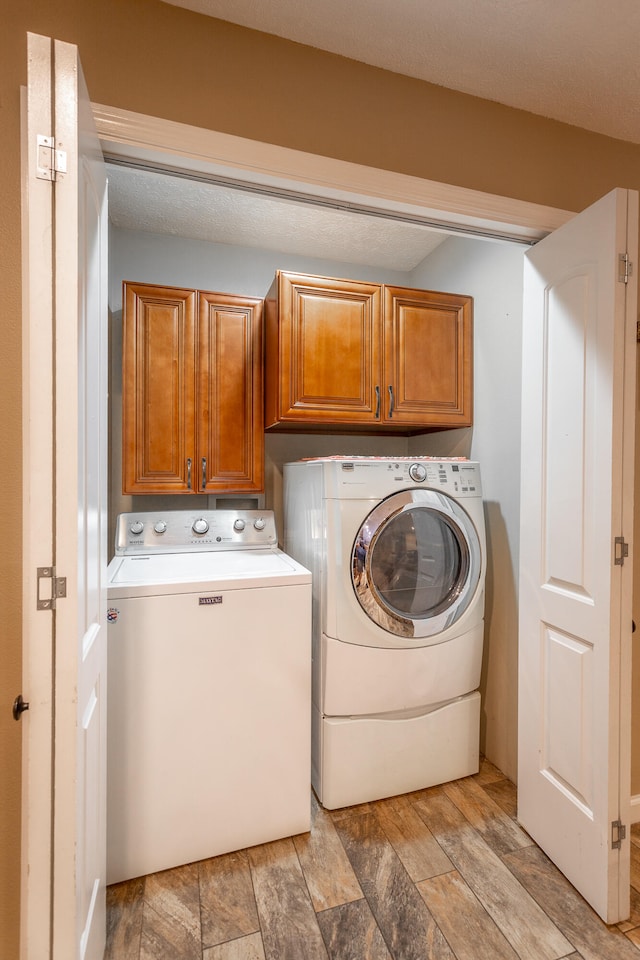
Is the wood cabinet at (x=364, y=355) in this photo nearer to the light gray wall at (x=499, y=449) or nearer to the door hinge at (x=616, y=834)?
the light gray wall at (x=499, y=449)

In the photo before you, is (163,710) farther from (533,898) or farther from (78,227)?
(78,227)

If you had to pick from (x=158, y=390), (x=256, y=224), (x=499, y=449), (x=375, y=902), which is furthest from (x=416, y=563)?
(x=256, y=224)

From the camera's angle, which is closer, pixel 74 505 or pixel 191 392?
pixel 74 505

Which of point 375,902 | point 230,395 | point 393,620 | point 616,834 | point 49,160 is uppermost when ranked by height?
point 49,160

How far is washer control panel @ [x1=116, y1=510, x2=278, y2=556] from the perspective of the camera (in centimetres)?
217

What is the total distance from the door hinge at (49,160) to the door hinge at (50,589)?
70 centimetres

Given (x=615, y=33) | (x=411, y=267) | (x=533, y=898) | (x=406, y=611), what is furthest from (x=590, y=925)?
(x=411, y=267)

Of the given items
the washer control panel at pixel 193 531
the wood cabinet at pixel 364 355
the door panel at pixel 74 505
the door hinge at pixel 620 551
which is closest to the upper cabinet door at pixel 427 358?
the wood cabinet at pixel 364 355

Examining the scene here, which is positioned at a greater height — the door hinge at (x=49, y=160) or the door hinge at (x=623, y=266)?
the door hinge at (x=623, y=266)

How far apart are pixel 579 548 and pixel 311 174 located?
4.50ft

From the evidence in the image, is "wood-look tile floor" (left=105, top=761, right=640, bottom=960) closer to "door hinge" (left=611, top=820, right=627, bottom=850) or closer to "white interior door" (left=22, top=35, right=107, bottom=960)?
"door hinge" (left=611, top=820, right=627, bottom=850)

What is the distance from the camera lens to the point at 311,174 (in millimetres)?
1343

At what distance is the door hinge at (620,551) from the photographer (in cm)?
136

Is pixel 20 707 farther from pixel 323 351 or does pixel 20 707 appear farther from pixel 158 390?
pixel 323 351
